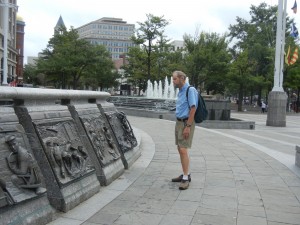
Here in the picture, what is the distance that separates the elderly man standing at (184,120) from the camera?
5875mm

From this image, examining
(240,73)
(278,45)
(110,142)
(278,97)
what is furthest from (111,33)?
(110,142)

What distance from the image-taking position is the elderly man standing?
5.88 metres

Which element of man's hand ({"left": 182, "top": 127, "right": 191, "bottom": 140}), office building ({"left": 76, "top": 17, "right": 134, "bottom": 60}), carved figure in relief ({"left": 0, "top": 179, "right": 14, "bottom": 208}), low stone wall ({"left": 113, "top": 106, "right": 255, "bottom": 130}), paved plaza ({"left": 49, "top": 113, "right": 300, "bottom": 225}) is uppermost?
office building ({"left": 76, "top": 17, "right": 134, "bottom": 60})

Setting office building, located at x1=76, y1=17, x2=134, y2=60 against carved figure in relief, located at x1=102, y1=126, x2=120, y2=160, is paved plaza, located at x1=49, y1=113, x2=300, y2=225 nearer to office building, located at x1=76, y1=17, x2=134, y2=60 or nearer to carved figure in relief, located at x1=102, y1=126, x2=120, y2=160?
carved figure in relief, located at x1=102, y1=126, x2=120, y2=160

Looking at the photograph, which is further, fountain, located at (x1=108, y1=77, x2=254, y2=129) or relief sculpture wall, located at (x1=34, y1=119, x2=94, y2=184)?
fountain, located at (x1=108, y1=77, x2=254, y2=129)

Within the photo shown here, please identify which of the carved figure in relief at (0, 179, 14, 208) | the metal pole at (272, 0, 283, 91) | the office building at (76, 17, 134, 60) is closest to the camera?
the carved figure in relief at (0, 179, 14, 208)

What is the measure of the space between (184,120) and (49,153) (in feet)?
7.87

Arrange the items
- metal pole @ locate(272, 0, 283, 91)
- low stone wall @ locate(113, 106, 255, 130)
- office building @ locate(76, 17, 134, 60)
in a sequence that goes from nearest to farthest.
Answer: low stone wall @ locate(113, 106, 255, 130), metal pole @ locate(272, 0, 283, 91), office building @ locate(76, 17, 134, 60)

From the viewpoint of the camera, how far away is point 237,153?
380 inches

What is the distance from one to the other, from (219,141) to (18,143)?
887cm

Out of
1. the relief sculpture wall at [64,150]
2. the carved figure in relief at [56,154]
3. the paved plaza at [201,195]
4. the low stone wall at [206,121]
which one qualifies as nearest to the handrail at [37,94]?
the relief sculpture wall at [64,150]

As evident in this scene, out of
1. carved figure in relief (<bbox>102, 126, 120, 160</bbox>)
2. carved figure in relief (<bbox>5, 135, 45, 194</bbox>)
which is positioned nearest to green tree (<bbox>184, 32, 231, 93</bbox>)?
carved figure in relief (<bbox>102, 126, 120, 160</bbox>)

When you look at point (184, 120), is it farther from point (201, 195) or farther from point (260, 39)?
point (260, 39)

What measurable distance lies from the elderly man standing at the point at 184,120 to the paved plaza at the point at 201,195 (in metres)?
0.36
